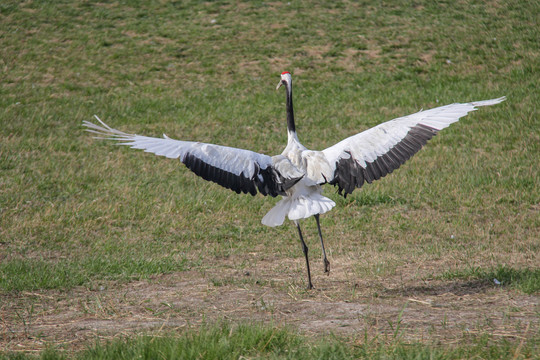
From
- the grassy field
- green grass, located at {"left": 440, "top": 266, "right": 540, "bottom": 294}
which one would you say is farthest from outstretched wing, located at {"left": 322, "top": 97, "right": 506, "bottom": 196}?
green grass, located at {"left": 440, "top": 266, "right": 540, "bottom": 294}

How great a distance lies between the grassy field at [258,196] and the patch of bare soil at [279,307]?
3cm

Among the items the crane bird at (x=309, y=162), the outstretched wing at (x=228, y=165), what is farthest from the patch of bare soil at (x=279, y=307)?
the outstretched wing at (x=228, y=165)

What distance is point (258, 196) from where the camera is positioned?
923 cm

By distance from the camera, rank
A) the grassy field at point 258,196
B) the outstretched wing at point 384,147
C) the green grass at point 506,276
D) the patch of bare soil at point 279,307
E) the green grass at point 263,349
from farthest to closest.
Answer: the outstretched wing at point 384,147 < the green grass at point 506,276 < the grassy field at point 258,196 < the patch of bare soil at point 279,307 < the green grass at point 263,349

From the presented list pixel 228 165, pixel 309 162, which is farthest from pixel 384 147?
pixel 228 165

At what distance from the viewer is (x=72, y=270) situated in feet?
21.8

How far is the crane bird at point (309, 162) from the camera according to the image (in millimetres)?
5945

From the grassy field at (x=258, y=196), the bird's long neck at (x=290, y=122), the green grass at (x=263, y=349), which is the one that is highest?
the bird's long neck at (x=290, y=122)

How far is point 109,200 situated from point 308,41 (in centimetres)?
807

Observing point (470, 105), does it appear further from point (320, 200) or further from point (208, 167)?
point (208, 167)

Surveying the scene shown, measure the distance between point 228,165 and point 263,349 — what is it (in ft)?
7.46

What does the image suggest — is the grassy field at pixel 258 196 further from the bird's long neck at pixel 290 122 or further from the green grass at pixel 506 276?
the bird's long neck at pixel 290 122

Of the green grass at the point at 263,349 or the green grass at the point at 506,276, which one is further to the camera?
the green grass at the point at 506,276

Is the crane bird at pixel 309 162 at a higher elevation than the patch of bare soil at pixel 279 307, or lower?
higher
